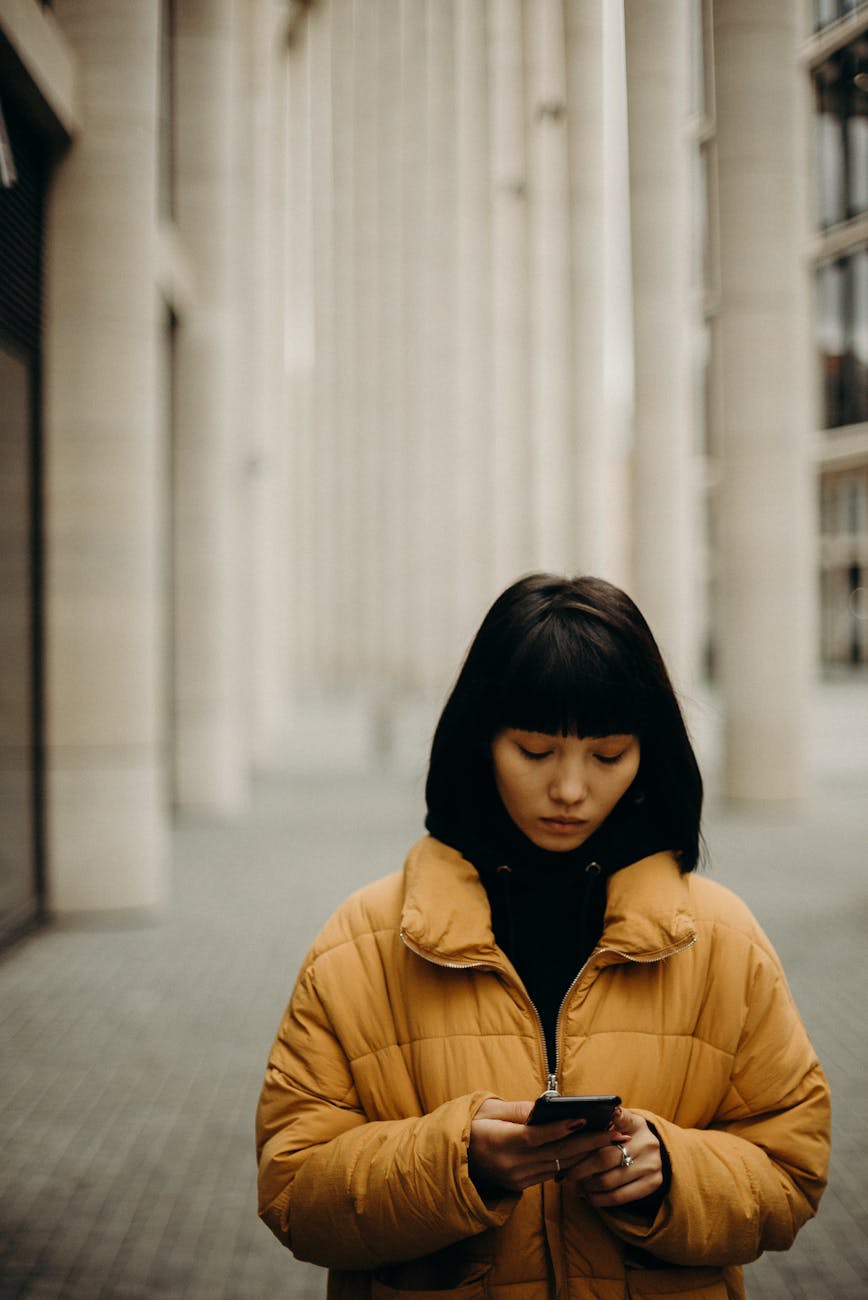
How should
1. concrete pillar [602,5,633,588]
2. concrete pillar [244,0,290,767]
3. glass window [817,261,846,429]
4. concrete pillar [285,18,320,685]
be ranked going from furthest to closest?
concrete pillar [285,18,320,685], glass window [817,261,846,429], concrete pillar [244,0,290,767], concrete pillar [602,5,633,588]

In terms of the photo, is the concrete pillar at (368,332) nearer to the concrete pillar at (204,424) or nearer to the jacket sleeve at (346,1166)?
the concrete pillar at (204,424)

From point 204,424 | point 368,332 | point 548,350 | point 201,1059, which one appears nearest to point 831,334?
point 548,350

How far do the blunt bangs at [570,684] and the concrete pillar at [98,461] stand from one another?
774 centimetres

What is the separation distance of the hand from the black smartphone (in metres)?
0.02

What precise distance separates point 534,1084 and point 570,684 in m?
0.65

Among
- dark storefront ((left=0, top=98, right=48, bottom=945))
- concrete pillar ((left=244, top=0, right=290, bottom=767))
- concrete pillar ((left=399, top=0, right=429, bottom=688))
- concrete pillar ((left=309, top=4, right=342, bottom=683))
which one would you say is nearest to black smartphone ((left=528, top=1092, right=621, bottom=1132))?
dark storefront ((left=0, top=98, right=48, bottom=945))

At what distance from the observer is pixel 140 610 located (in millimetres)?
9484

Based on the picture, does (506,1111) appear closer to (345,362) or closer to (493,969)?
(493,969)

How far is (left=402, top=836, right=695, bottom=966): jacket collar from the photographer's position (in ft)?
6.53

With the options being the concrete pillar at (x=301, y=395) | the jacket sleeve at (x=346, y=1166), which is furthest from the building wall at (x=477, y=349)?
the concrete pillar at (x=301, y=395)

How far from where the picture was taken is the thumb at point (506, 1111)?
183 cm

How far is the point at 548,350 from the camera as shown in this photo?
32.0m

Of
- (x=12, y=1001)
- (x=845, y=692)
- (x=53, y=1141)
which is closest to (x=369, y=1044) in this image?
(x=53, y=1141)

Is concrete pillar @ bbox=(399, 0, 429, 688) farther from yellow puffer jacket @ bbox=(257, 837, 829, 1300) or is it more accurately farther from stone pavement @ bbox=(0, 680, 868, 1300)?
yellow puffer jacket @ bbox=(257, 837, 829, 1300)
